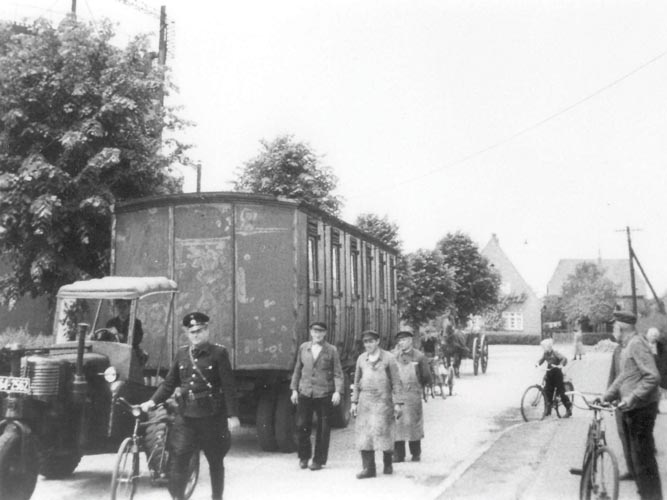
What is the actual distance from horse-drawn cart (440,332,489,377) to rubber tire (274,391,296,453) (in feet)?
42.4

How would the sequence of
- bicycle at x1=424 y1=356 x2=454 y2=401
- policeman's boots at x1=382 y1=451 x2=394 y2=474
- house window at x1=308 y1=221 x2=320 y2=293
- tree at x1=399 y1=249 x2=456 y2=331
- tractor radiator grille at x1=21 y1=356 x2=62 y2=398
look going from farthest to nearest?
1. tree at x1=399 y1=249 x2=456 y2=331
2. bicycle at x1=424 y1=356 x2=454 y2=401
3. house window at x1=308 y1=221 x2=320 y2=293
4. policeman's boots at x1=382 y1=451 x2=394 y2=474
5. tractor radiator grille at x1=21 y1=356 x2=62 y2=398

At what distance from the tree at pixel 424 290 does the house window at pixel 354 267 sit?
2081 cm

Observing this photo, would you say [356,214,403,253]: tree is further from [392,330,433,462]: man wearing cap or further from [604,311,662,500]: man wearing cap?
[604,311,662,500]: man wearing cap

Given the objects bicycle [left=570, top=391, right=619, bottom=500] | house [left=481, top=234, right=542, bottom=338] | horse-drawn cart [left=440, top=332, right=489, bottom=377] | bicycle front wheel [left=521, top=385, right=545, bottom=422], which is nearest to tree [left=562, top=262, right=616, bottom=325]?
house [left=481, top=234, right=542, bottom=338]

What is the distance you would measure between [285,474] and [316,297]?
3.55 m

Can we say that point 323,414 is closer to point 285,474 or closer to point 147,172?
point 285,474

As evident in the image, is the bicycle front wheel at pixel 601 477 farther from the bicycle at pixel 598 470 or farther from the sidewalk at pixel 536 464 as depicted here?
the sidewalk at pixel 536 464

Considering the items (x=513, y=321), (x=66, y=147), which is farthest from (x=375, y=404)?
(x=513, y=321)

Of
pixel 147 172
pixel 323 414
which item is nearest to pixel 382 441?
pixel 323 414

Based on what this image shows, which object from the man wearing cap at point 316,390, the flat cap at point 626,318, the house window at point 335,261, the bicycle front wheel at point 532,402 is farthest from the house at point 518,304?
the flat cap at point 626,318

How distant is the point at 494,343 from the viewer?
2813 inches

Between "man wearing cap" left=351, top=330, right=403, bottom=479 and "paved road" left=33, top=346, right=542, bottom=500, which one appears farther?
"man wearing cap" left=351, top=330, right=403, bottom=479

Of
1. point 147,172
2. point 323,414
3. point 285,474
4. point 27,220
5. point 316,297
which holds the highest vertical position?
point 147,172

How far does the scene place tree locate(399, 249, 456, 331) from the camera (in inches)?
1490
